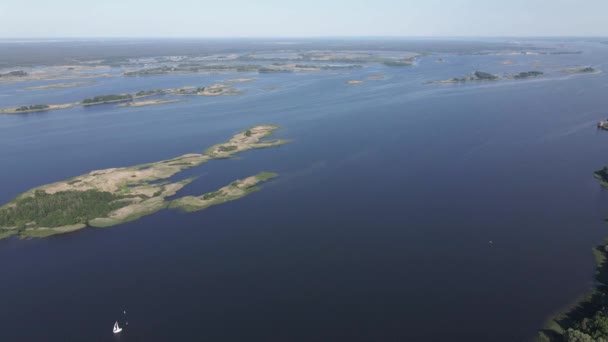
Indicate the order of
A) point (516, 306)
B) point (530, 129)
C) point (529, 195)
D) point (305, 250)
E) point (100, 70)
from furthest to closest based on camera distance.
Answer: point (100, 70)
point (530, 129)
point (529, 195)
point (305, 250)
point (516, 306)

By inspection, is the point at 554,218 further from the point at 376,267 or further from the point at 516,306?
the point at 376,267

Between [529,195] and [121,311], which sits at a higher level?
[529,195]

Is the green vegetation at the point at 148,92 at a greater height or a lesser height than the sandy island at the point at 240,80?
lesser

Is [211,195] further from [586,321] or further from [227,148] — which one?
[586,321]

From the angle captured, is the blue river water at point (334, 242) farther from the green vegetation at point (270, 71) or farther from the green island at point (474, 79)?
the green vegetation at point (270, 71)

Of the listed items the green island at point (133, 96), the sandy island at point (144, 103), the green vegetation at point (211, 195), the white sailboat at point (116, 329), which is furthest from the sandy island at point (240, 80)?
the white sailboat at point (116, 329)

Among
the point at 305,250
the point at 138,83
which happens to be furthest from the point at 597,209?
the point at 138,83
